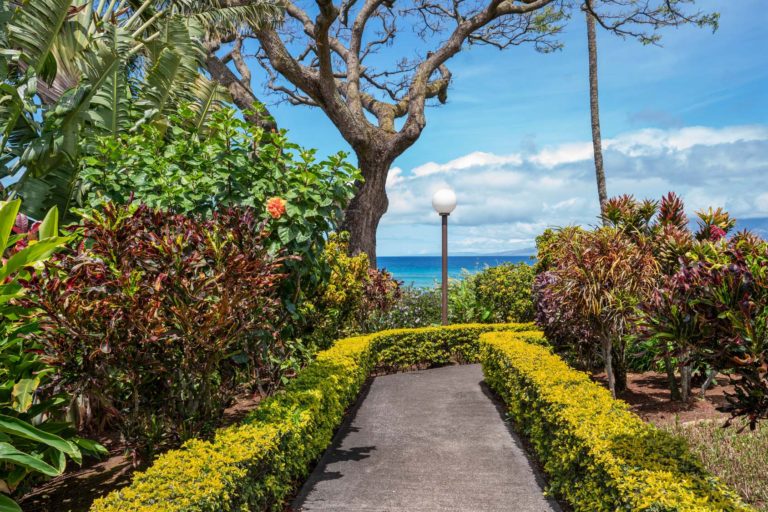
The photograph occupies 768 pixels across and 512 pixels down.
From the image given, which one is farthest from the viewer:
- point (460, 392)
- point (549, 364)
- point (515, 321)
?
point (515, 321)

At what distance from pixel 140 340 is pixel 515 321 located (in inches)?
421

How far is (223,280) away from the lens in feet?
14.9

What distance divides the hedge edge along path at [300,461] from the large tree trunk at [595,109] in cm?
1178

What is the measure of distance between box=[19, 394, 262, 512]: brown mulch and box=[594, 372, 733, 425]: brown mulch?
5.80 m

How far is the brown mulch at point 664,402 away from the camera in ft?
23.0

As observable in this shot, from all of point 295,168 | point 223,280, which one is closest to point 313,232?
point 295,168

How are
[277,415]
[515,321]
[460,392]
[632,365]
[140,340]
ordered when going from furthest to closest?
1. [515,321]
2. [632,365]
3. [460,392]
4. [277,415]
5. [140,340]

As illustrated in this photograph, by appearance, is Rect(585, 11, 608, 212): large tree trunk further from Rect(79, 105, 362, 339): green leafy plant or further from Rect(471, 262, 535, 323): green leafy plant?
Rect(79, 105, 362, 339): green leafy plant

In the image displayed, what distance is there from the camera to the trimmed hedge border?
3.57 metres

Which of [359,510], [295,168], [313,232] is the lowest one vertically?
[359,510]

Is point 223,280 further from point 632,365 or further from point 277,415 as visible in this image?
point 632,365

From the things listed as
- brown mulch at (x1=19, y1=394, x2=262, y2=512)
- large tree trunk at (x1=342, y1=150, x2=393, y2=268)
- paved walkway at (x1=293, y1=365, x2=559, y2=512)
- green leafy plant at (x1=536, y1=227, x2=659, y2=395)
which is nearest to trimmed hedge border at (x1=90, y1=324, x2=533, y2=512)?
paved walkway at (x1=293, y1=365, x2=559, y2=512)

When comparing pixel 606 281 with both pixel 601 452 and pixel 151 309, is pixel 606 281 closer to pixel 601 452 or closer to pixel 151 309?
pixel 601 452

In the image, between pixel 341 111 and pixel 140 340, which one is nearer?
pixel 140 340
